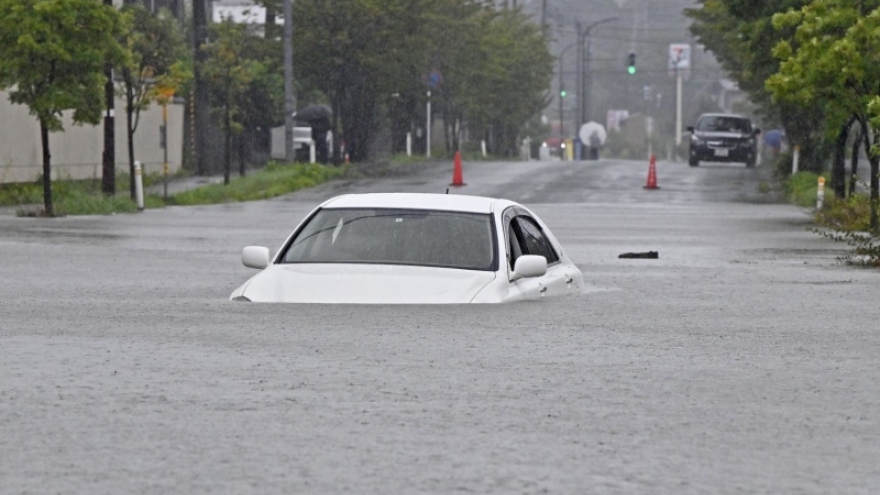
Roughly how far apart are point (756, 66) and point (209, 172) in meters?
22.9

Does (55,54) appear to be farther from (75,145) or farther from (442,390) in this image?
(442,390)

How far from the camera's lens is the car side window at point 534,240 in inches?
557

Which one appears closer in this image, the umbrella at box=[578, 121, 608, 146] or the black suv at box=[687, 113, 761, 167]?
the black suv at box=[687, 113, 761, 167]

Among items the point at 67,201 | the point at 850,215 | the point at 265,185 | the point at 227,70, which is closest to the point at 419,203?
the point at 850,215

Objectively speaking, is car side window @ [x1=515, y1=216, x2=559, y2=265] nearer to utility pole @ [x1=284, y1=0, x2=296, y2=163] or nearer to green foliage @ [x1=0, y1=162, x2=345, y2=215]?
green foliage @ [x1=0, y1=162, x2=345, y2=215]

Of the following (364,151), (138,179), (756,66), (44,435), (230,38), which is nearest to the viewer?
(44,435)

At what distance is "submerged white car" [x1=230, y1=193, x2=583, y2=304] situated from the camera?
13.0m

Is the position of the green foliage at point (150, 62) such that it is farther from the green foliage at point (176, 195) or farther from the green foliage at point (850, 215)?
the green foliage at point (850, 215)

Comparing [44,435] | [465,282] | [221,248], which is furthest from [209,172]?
[44,435]

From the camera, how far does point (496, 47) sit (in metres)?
84.1

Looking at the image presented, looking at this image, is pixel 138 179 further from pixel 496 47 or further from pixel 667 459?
pixel 496 47

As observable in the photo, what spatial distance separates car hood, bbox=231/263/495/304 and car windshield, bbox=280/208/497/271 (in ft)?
0.48

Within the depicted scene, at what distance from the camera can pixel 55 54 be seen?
110ft

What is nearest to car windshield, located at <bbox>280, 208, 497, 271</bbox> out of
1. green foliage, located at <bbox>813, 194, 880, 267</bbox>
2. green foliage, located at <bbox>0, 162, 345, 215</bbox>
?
green foliage, located at <bbox>813, 194, 880, 267</bbox>
